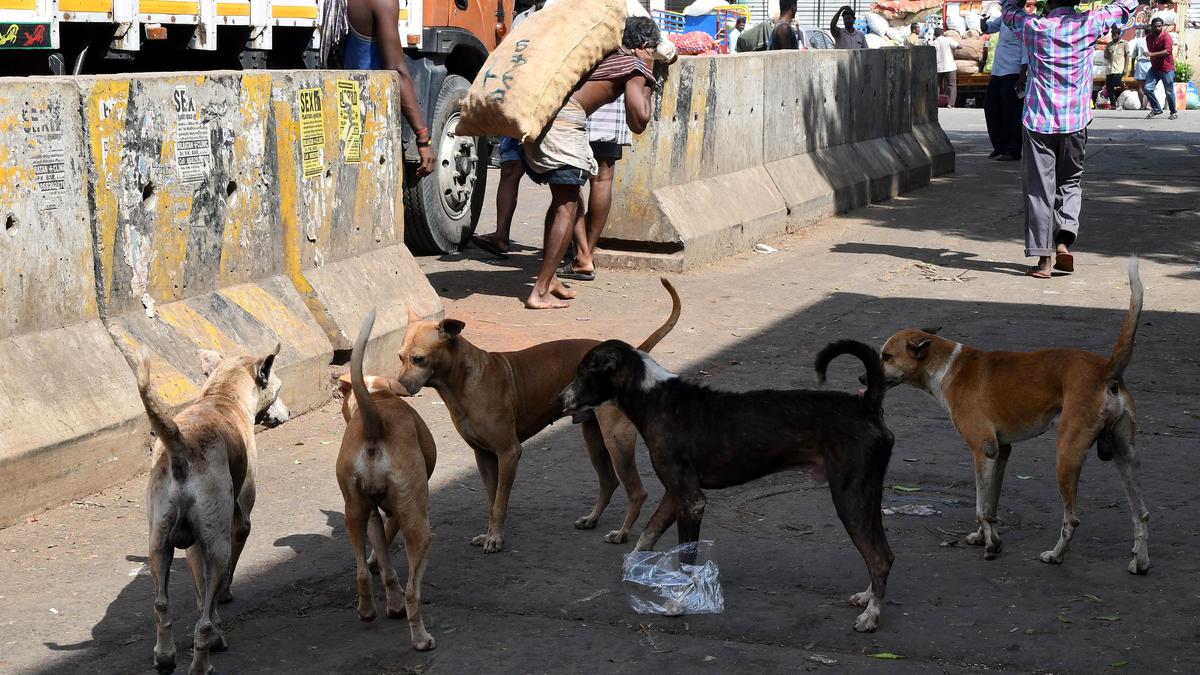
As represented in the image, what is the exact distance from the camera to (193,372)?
629 centimetres

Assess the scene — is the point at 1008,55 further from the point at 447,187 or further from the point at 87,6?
the point at 87,6

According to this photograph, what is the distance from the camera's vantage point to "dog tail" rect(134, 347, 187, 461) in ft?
13.0

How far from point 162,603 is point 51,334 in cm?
221

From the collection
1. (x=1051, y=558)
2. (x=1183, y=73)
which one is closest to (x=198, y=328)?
(x=1051, y=558)

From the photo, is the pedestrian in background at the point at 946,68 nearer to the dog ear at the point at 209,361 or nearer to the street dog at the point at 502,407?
the street dog at the point at 502,407

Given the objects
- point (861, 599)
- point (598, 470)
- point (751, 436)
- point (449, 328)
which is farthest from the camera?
point (598, 470)

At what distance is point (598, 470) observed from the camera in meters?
5.66

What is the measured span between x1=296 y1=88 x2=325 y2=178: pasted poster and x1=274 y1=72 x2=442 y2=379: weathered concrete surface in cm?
2

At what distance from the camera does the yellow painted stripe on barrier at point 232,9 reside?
368 inches

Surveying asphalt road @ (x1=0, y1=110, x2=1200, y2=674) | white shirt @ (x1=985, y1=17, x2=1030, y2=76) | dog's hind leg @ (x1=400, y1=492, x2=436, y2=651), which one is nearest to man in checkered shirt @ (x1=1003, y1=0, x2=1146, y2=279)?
asphalt road @ (x1=0, y1=110, x2=1200, y2=674)

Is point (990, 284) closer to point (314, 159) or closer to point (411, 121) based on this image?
point (411, 121)

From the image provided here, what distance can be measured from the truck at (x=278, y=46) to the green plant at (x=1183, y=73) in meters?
27.6

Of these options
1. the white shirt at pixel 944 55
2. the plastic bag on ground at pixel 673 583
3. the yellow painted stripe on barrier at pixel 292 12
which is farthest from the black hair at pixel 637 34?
the white shirt at pixel 944 55

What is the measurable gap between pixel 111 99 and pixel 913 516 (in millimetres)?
3900
